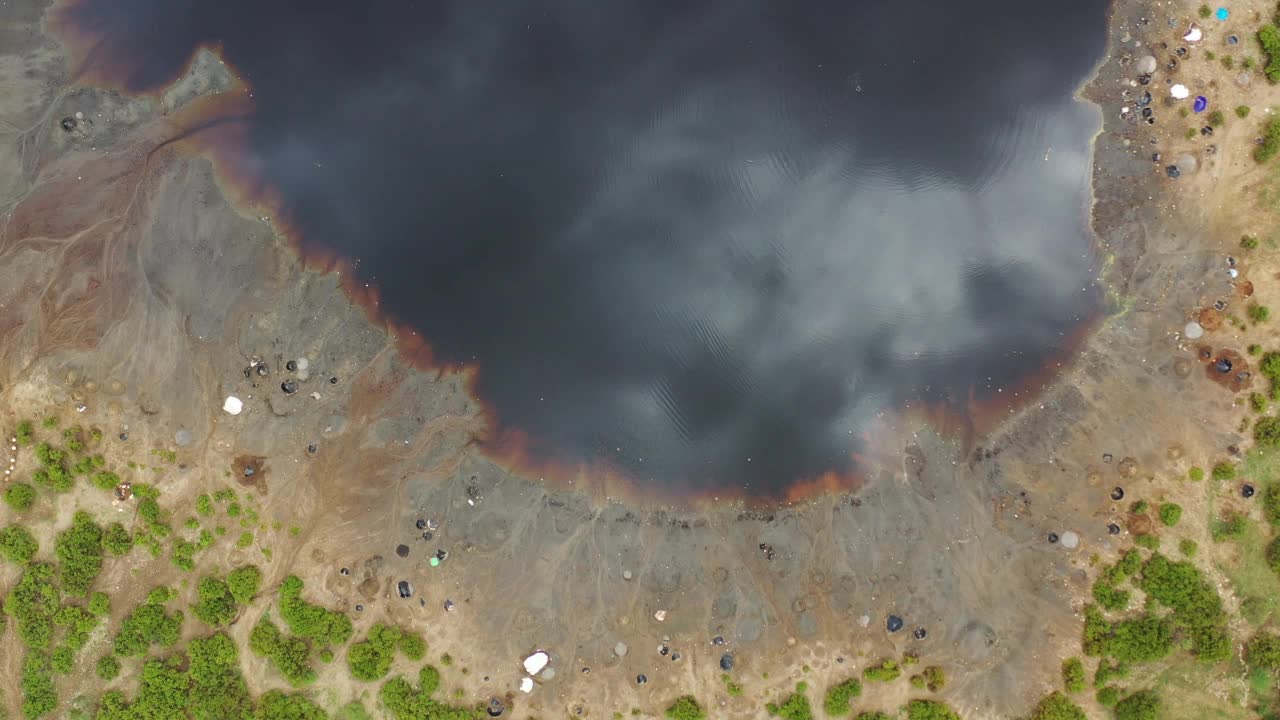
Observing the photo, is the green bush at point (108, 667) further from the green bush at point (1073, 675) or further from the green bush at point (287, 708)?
the green bush at point (1073, 675)

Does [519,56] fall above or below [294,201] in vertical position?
above

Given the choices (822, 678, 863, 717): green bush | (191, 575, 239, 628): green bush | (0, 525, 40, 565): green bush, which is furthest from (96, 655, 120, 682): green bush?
(822, 678, 863, 717): green bush

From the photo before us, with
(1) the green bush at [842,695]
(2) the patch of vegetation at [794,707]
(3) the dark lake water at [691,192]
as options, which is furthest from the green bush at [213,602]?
(1) the green bush at [842,695]

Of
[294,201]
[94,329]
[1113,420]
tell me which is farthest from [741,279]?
[94,329]

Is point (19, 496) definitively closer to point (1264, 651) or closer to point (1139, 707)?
point (1139, 707)

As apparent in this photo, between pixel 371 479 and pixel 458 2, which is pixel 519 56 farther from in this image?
pixel 371 479

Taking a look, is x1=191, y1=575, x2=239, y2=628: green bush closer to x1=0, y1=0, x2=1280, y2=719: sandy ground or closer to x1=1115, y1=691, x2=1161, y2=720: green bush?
x1=0, y1=0, x2=1280, y2=719: sandy ground
